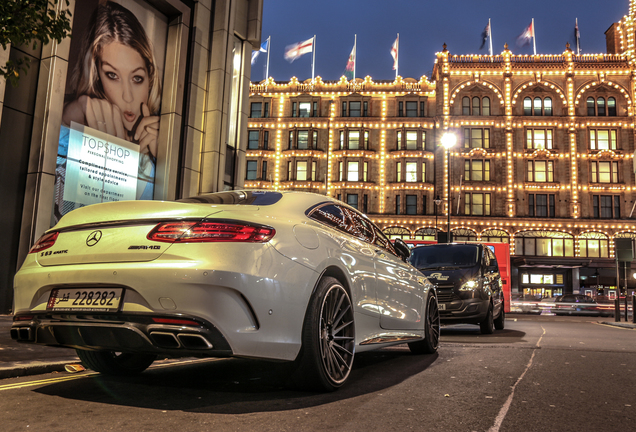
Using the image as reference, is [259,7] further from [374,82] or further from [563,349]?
[374,82]

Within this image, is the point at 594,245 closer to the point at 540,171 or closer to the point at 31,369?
the point at 540,171

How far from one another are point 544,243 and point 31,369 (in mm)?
46711

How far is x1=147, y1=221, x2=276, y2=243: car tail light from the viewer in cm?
323

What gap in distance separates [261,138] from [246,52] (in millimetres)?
32424

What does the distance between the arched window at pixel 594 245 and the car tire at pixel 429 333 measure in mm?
44083

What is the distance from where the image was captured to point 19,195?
36.8ft

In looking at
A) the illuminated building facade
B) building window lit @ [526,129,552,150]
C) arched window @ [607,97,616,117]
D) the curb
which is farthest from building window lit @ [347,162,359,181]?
the curb

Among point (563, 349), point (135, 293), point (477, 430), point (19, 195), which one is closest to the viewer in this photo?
point (477, 430)

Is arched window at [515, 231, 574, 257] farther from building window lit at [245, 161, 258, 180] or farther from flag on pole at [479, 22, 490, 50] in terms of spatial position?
building window lit at [245, 161, 258, 180]

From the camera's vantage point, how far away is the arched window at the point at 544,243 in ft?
149

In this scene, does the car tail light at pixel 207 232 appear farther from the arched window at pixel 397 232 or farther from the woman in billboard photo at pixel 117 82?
the arched window at pixel 397 232

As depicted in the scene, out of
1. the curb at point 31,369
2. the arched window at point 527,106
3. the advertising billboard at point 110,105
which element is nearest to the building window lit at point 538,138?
the arched window at point 527,106

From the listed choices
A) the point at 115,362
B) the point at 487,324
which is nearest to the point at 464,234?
the point at 487,324

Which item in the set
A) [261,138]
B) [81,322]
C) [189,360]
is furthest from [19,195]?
[261,138]
